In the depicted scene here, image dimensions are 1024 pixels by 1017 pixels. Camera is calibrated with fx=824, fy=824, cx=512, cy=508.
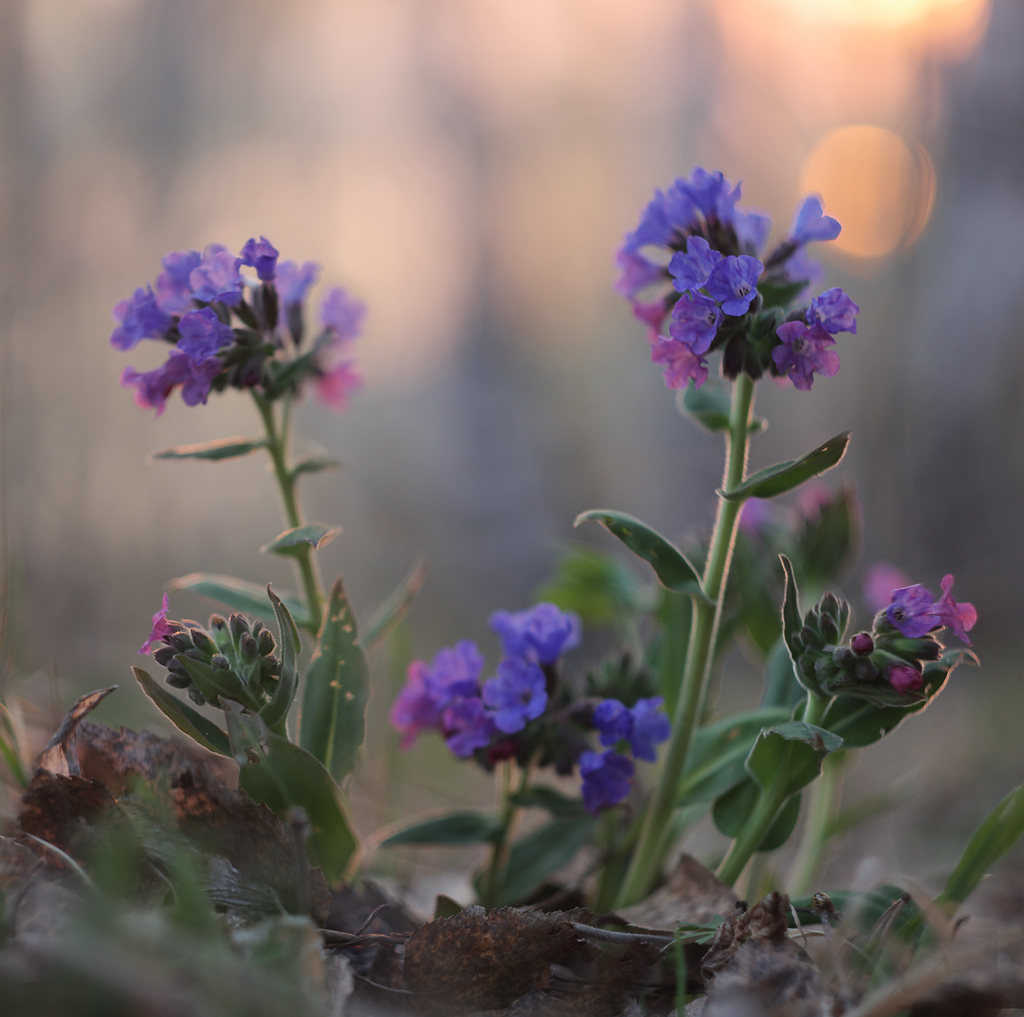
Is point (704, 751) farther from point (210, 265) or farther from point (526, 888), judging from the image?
point (210, 265)

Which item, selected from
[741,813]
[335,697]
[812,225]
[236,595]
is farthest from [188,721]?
[812,225]

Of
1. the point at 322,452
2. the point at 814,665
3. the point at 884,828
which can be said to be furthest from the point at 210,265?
the point at 884,828

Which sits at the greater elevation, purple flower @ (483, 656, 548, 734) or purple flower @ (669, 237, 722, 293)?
purple flower @ (669, 237, 722, 293)

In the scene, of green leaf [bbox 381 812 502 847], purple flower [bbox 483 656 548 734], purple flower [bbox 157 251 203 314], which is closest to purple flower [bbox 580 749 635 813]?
purple flower [bbox 483 656 548 734]

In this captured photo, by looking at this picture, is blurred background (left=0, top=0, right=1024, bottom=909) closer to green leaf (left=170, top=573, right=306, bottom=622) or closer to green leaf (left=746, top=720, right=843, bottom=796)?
green leaf (left=170, top=573, right=306, bottom=622)

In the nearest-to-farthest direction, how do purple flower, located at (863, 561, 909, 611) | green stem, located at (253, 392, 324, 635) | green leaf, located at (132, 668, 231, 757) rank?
1. green leaf, located at (132, 668, 231, 757)
2. green stem, located at (253, 392, 324, 635)
3. purple flower, located at (863, 561, 909, 611)

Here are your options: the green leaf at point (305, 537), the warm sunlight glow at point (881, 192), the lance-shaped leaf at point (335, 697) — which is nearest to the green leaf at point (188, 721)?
the lance-shaped leaf at point (335, 697)

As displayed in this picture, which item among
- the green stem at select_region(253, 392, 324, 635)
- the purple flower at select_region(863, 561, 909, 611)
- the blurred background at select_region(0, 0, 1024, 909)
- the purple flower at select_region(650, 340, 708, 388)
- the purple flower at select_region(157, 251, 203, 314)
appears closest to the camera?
the purple flower at select_region(650, 340, 708, 388)

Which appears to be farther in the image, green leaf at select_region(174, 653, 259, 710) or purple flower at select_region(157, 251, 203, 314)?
purple flower at select_region(157, 251, 203, 314)
